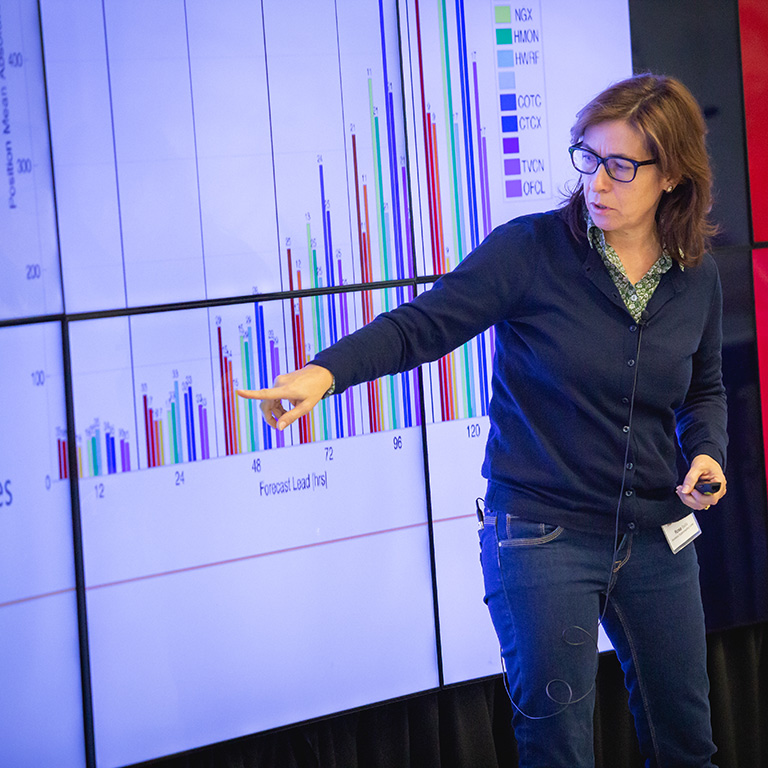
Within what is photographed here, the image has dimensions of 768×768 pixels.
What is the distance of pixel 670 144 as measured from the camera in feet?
5.22

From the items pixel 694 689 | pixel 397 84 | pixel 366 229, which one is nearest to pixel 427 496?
pixel 366 229

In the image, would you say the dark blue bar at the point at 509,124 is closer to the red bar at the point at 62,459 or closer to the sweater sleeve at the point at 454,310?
the sweater sleeve at the point at 454,310

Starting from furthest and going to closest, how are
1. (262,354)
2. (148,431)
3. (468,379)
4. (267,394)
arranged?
1. (468,379)
2. (262,354)
3. (148,431)
4. (267,394)

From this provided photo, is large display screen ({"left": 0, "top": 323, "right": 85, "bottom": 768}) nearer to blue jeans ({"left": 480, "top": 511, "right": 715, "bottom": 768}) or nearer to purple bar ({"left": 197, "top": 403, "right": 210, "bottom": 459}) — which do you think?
purple bar ({"left": 197, "top": 403, "right": 210, "bottom": 459})

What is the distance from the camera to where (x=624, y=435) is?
5.28 ft

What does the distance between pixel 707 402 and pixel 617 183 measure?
1.71 feet

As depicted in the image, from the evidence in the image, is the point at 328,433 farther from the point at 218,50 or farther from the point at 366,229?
the point at 218,50

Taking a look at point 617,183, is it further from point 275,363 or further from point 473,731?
point 473,731

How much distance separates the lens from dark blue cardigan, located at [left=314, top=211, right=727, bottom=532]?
157 centimetres

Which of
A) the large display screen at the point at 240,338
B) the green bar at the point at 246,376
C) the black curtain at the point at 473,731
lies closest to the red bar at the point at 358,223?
the large display screen at the point at 240,338

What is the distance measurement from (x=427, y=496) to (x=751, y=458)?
1015 mm

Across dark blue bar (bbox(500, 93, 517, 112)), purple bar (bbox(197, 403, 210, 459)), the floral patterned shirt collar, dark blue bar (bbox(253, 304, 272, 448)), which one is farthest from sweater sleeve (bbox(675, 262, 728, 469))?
purple bar (bbox(197, 403, 210, 459))

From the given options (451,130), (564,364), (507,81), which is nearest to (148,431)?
(564,364)

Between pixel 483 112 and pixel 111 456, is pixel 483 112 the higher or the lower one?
the higher one
